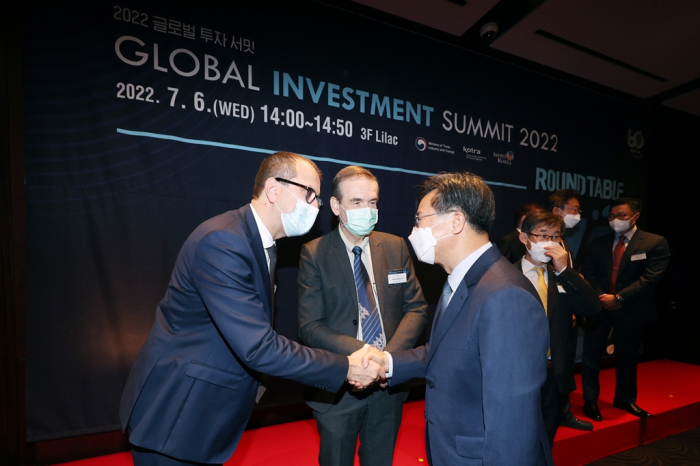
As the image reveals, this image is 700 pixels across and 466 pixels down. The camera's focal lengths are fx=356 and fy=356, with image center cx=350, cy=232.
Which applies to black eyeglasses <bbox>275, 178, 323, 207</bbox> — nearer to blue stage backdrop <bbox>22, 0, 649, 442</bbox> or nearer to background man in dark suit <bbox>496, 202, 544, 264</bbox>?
blue stage backdrop <bbox>22, 0, 649, 442</bbox>

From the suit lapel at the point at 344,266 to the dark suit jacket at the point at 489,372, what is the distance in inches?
24.6

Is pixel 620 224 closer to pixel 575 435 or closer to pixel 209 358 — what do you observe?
pixel 575 435

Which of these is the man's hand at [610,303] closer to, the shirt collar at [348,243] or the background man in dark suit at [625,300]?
the background man in dark suit at [625,300]

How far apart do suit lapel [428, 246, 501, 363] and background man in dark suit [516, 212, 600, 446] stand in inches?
50.9

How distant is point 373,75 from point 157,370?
2.86m

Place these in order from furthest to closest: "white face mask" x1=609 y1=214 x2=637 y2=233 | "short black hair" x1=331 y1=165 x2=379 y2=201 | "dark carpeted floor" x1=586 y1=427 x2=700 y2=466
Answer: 1. "white face mask" x1=609 y1=214 x2=637 y2=233
2. "dark carpeted floor" x1=586 y1=427 x2=700 y2=466
3. "short black hair" x1=331 y1=165 x2=379 y2=201

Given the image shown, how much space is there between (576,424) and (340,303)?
2.43m

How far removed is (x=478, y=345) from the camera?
3.57 feet

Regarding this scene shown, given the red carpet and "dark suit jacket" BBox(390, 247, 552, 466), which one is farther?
the red carpet

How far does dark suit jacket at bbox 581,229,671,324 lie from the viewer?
330cm

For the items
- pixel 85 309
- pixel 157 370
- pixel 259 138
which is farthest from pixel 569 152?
pixel 85 309

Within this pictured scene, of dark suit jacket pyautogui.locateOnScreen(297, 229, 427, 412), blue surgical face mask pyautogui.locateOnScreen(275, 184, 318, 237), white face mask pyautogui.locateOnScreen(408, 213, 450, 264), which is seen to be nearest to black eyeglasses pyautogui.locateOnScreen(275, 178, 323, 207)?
blue surgical face mask pyautogui.locateOnScreen(275, 184, 318, 237)

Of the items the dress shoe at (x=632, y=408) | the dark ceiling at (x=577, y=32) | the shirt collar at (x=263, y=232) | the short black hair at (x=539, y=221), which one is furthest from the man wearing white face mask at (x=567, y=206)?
the shirt collar at (x=263, y=232)

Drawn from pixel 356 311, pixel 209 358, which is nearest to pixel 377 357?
pixel 356 311
